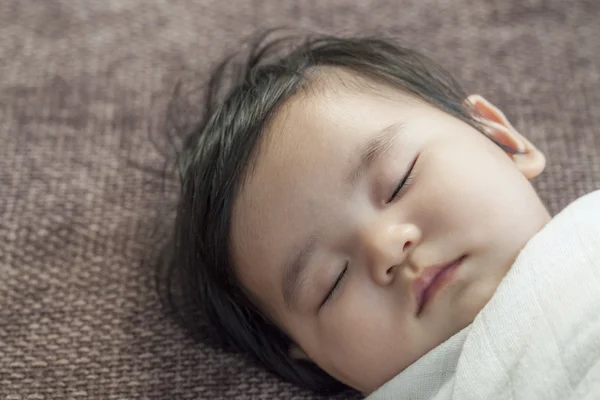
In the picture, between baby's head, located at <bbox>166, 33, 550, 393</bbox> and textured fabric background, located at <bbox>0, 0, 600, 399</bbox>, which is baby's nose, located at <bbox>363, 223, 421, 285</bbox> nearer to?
baby's head, located at <bbox>166, 33, 550, 393</bbox>

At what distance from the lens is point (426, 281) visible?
0.72 m

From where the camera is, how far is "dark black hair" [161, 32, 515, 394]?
804 millimetres

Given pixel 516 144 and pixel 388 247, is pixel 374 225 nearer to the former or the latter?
pixel 388 247

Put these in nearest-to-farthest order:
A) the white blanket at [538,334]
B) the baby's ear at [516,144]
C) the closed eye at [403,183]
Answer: the white blanket at [538,334] < the closed eye at [403,183] < the baby's ear at [516,144]

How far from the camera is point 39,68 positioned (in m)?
1.12

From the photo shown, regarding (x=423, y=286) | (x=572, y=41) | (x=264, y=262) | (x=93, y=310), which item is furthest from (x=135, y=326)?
(x=572, y=41)

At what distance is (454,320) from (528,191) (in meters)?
0.15

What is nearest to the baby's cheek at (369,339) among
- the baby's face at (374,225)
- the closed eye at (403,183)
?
the baby's face at (374,225)

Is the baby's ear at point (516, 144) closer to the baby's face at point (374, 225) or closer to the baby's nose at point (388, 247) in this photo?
the baby's face at point (374, 225)

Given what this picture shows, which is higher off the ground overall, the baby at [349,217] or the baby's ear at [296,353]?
the baby at [349,217]

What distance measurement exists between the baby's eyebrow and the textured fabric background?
0.85ft

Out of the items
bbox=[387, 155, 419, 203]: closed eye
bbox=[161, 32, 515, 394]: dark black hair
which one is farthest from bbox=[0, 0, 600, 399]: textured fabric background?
bbox=[387, 155, 419, 203]: closed eye

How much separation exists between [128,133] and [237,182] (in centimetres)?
31

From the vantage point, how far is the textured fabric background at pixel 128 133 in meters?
0.86
